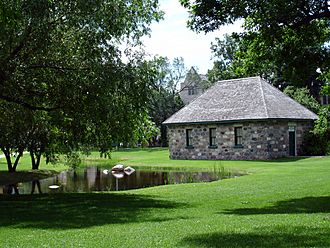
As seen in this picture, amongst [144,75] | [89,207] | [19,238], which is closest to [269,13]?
[144,75]

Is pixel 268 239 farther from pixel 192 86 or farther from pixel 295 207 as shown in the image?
pixel 192 86

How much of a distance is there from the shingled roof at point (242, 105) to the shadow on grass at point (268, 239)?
26.3 meters

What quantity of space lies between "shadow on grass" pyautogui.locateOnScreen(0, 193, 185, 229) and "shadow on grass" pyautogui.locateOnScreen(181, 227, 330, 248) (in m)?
3.28

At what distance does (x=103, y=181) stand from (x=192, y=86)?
169 ft

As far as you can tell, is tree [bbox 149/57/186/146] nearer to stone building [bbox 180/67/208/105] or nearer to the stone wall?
stone building [bbox 180/67/208/105]

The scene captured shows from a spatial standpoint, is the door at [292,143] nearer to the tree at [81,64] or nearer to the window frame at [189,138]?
the window frame at [189,138]

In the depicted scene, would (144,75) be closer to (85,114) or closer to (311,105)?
(85,114)

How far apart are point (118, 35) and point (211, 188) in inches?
285

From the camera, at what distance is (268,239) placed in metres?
8.67

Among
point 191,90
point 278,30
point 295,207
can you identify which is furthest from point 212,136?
point 191,90

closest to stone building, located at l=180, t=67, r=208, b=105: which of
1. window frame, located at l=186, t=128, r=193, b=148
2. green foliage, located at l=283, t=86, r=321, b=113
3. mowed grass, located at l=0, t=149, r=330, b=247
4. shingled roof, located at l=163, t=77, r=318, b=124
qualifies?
green foliage, located at l=283, t=86, r=321, b=113

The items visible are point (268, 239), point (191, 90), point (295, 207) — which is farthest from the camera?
point (191, 90)

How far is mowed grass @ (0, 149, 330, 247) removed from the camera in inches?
352

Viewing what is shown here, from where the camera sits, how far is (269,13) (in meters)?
13.9
